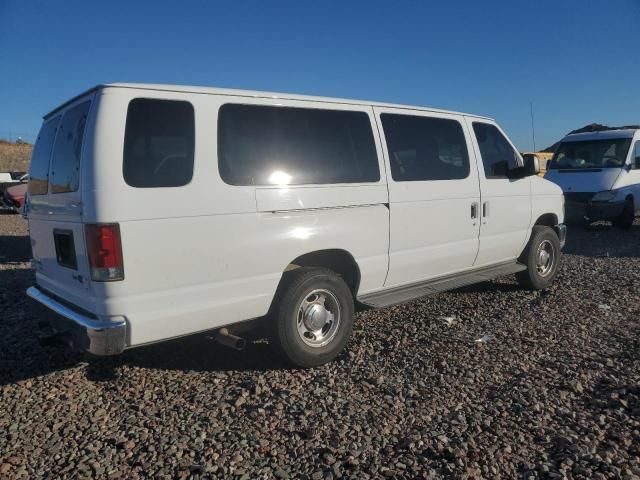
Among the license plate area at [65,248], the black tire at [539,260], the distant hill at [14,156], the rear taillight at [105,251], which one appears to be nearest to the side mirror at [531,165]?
the black tire at [539,260]

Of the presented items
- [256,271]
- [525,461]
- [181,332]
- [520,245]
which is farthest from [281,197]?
[520,245]

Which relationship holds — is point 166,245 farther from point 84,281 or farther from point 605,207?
point 605,207

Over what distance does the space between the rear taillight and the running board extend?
208 cm

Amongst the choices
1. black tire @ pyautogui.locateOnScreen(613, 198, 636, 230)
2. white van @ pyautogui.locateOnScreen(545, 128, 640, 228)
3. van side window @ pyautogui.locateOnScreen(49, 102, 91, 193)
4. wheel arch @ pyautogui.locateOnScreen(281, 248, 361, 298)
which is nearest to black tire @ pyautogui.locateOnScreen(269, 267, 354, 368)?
wheel arch @ pyautogui.locateOnScreen(281, 248, 361, 298)

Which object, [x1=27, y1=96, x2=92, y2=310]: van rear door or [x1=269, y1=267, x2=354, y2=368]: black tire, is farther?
[x1=269, y1=267, x2=354, y2=368]: black tire

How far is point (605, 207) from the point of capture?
37.6ft

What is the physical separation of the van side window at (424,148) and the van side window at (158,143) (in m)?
1.87

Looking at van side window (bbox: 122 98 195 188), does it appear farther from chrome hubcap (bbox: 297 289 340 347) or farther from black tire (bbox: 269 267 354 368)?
chrome hubcap (bbox: 297 289 340 347)

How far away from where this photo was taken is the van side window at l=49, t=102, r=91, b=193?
329cm

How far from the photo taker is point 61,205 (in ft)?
11.2

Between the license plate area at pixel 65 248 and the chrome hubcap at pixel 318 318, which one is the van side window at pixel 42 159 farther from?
the chrome hubcap at pixel 318 318

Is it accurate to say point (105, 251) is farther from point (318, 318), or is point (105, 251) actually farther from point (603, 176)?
point (603, 176)

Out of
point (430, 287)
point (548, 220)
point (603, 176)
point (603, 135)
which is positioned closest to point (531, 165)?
point (548, 220)

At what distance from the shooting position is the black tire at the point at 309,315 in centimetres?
380
